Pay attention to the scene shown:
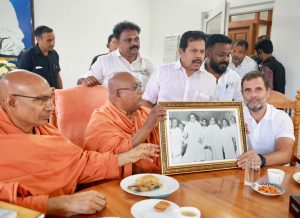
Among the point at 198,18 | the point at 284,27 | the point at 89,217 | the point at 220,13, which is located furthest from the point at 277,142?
the point at 198,18

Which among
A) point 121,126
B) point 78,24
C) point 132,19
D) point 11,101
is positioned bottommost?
point 121,126

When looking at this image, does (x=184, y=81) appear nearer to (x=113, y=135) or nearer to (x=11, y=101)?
(x=113, y=135)

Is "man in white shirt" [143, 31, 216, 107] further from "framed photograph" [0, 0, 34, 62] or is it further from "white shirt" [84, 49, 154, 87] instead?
"framed photograph" [0, 0, 34, 62]

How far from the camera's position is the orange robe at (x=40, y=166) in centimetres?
124

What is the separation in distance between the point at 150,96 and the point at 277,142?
3.60ft

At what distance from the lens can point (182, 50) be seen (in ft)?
8.02

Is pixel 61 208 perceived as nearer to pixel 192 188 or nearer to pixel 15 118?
pixel 15 118

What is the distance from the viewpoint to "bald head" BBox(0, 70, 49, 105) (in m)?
1.38

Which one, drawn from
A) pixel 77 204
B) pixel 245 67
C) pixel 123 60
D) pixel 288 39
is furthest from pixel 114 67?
pixel 288 39

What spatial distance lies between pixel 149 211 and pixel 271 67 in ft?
12.2

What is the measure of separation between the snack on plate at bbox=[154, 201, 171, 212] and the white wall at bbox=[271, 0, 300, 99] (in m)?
3.77

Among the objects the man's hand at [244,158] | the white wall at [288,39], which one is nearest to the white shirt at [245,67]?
the white wall at [288,39]

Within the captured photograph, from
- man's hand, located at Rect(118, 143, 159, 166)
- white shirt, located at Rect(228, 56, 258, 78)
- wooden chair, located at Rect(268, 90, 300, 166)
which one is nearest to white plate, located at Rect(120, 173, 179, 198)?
man's hand, located at Rect(118, 143, 159, 166)

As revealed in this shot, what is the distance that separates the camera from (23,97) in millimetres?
1384
